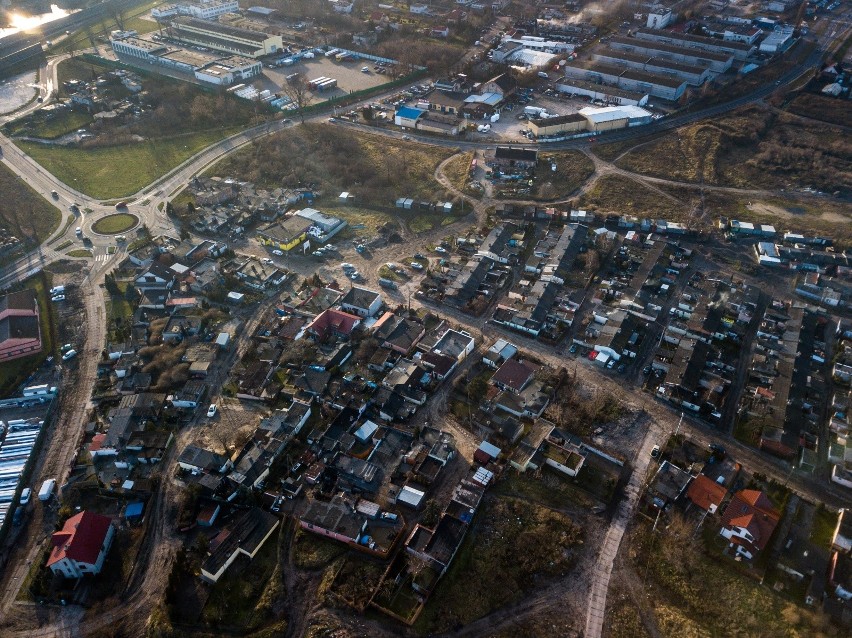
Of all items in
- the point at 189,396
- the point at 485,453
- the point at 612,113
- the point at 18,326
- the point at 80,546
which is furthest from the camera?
the point at 612,113

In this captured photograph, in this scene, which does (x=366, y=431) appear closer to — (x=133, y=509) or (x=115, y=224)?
(x=133, y=509)

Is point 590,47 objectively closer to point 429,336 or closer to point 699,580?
point 429,336

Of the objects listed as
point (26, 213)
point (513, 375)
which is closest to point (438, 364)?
point (513, 375)

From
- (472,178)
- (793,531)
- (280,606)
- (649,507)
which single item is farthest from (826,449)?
(472,178)

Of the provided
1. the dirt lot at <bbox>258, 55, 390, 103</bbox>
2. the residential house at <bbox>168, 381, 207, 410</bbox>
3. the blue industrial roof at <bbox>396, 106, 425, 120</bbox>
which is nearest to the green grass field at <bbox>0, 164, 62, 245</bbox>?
the residential house at <bbox>168, 381, 207, 410</bbox>

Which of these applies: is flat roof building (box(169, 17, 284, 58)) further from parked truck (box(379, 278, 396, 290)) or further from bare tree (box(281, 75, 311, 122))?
parked truck (box(379, 278, 396, 290))

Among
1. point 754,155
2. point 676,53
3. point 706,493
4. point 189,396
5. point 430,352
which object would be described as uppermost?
point 676,53
